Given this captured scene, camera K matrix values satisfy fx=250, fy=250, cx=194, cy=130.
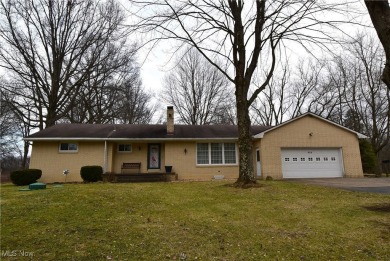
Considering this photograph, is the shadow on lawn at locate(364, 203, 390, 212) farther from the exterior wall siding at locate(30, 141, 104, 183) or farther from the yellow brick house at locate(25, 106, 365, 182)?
the exterior wall siding at locate(30, 141, 104, 183)

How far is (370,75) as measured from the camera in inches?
986

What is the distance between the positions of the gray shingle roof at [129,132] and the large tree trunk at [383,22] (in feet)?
40.3

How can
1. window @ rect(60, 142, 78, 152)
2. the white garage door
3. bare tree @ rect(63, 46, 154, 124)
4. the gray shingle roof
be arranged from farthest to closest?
bare tree @ rect(63, 46, 154, 124) → the white garage door → the gray shingle roof → window @ rect(60, 142, 78, 152)

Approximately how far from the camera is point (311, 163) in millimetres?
17203

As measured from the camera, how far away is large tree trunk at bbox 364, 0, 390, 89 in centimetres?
548

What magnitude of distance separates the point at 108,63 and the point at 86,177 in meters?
11.6

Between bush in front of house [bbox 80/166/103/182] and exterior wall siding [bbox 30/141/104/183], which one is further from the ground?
exterior wall siding [bbox 30/141/104/183]

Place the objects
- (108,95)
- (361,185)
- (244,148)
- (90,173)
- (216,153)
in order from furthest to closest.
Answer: (108,95) → (216,153) → (90,173) → (361,185) → (244,148)

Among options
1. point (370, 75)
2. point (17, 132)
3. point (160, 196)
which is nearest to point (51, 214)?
point (160, 196)

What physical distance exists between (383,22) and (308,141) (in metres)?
12.5

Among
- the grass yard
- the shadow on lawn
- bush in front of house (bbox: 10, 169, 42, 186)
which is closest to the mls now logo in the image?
the grass yard

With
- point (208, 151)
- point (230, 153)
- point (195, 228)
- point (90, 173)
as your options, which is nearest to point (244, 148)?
point (195, 228)

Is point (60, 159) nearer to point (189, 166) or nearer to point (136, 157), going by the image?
point (136, 157)

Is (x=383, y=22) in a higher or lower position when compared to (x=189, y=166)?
higher
